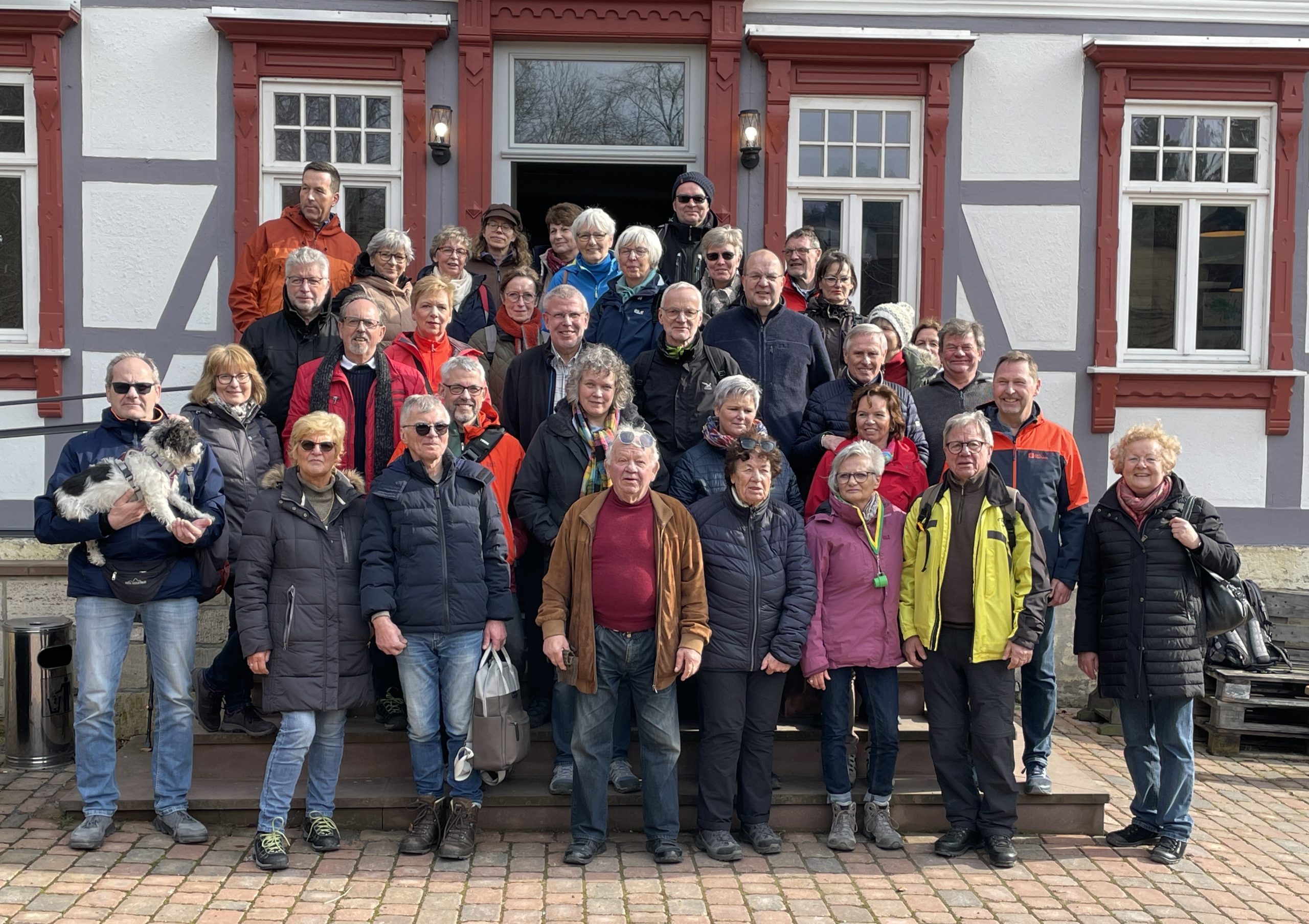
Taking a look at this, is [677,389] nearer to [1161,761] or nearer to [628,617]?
[628,617]

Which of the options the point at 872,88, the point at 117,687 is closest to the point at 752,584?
the point at 117,687

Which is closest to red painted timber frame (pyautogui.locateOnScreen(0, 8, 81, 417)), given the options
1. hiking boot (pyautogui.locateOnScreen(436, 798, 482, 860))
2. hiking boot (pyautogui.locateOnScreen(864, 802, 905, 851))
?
hiking boot (pyautogui.locateOnScreen(436, 798, 482, 860))

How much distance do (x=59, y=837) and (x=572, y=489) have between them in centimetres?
255

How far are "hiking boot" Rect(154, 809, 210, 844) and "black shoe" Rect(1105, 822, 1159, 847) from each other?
3768 millimetres

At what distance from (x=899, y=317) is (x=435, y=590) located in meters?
2.96

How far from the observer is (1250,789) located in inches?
246

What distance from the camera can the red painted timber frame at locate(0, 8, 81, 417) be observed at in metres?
7.79

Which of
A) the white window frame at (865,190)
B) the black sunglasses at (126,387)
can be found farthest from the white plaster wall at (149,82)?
the white window frame at (865,190)

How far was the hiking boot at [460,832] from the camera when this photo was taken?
4.77 metres

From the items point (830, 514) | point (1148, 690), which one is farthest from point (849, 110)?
point (1148, 690)

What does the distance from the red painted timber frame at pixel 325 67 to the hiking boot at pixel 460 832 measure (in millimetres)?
4225

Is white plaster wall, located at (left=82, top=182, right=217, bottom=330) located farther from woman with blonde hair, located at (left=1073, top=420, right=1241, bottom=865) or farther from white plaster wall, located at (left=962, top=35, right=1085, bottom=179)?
woman with blonde hair, located at (left=1073, top=420, right=1241, bottom=865)

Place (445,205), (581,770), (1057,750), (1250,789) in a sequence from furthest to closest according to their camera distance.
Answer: (445,205), (1057,750), (1250,789), (581,770)

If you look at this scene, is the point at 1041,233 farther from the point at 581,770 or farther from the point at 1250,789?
the point at 581,770
